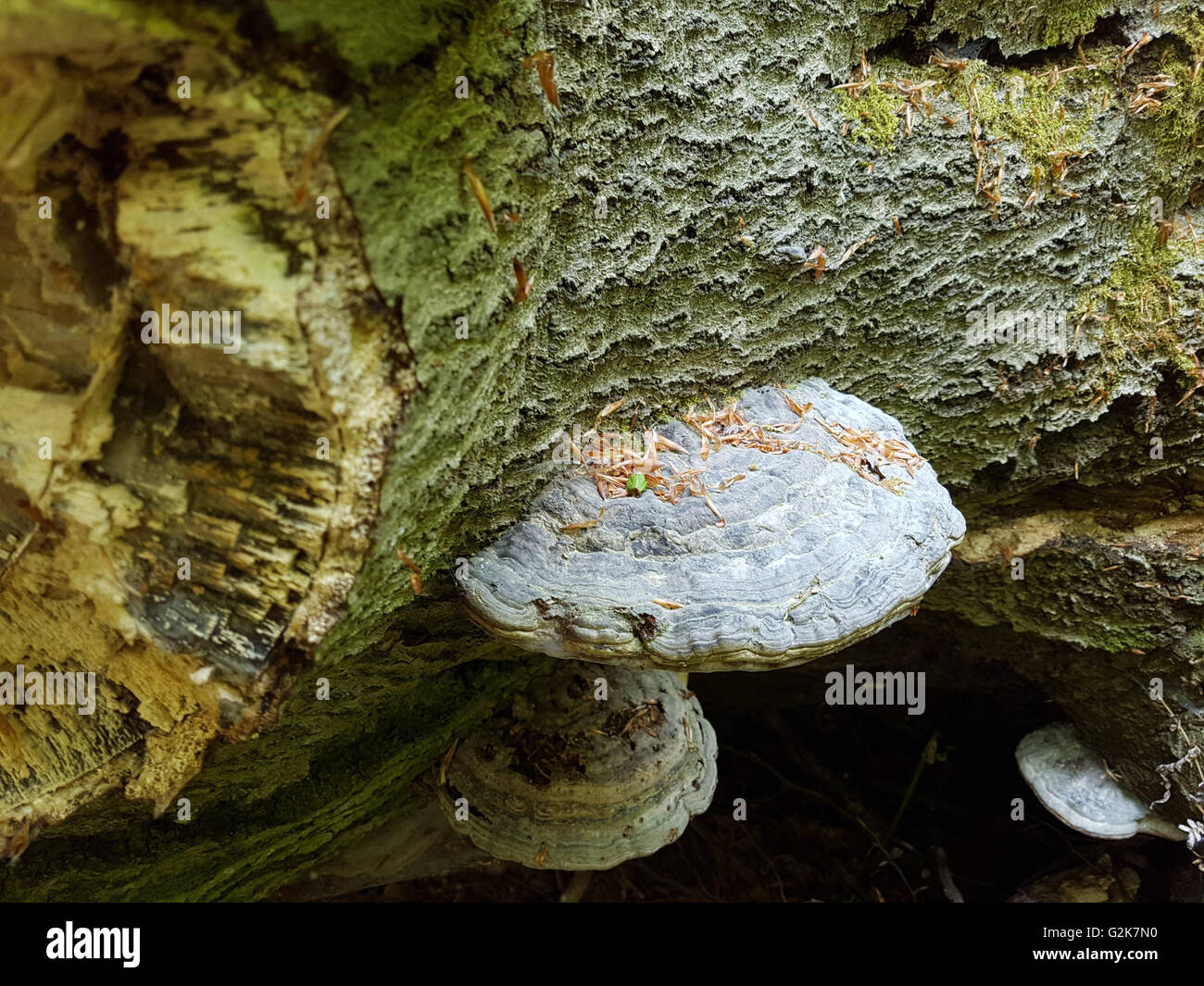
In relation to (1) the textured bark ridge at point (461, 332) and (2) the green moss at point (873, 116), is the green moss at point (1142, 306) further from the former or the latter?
(2) the green moss at point (873, 116)

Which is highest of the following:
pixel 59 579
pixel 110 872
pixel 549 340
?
pixel 549 340

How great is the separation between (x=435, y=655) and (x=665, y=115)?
5.31 ft

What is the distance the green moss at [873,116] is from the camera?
7.72ft

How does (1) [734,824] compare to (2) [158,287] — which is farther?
(1) [734,824]

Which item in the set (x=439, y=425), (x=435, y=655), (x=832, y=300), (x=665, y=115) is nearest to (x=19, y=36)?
(x=439, y=425)

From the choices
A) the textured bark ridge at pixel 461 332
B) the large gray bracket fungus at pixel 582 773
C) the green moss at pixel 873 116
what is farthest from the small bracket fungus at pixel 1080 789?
the green moss at pixel 873 116

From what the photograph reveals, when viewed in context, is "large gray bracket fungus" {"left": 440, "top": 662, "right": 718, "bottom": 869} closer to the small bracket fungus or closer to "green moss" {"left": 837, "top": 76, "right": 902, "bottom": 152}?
the small bracket fungus

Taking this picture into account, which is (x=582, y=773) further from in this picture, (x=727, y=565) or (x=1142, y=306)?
(x=1142, y=306)

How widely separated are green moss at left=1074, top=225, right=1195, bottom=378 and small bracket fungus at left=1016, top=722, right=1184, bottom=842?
1.71 meters

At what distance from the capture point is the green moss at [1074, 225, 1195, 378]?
9.05 ft

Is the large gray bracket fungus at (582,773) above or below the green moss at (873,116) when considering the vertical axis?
below

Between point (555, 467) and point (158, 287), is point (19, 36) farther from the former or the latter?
point (555, 467)

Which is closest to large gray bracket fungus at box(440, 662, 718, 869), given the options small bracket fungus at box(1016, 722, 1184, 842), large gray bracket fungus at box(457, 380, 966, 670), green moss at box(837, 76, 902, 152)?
large gray bracket fungus at box(457, 380, 966, 670)

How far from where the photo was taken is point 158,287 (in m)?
1.38
